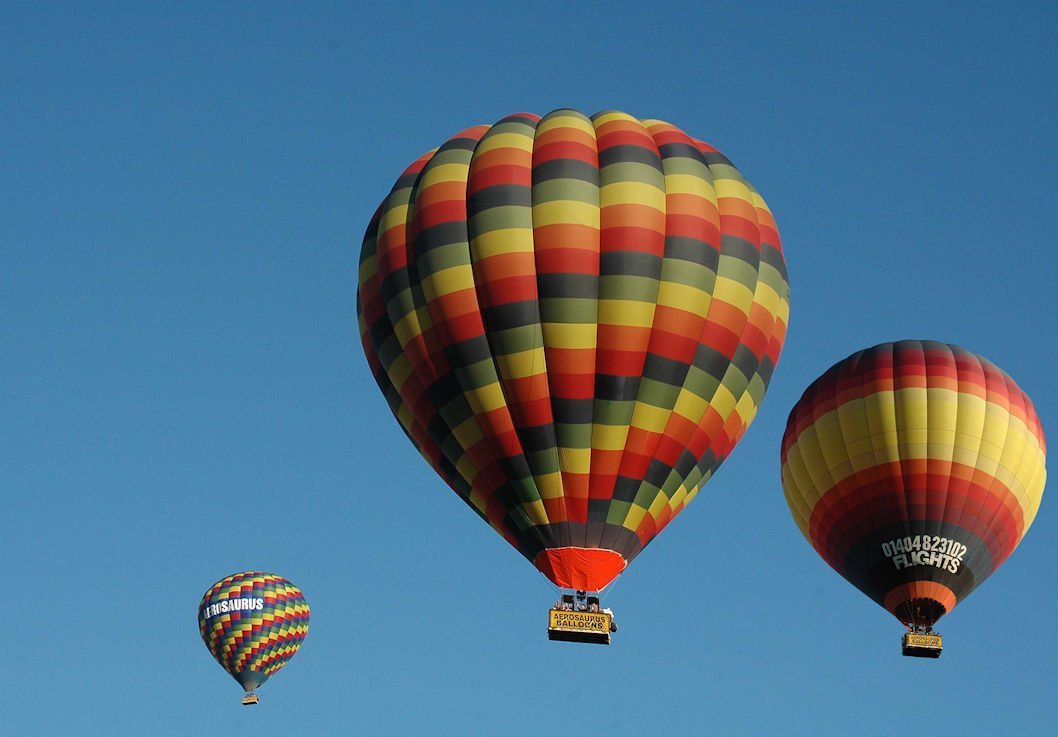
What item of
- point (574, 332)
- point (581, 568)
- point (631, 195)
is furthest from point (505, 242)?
point (581, 568)

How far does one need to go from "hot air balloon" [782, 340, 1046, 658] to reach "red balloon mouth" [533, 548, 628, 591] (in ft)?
22.2

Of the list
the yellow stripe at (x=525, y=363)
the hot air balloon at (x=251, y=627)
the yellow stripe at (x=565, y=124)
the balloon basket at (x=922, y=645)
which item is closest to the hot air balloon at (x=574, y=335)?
the yellow stripe at (x=525, y=363)

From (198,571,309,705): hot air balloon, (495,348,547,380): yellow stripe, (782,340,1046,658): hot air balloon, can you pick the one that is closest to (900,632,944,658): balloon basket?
(782,340,1046,658): hot air balloon

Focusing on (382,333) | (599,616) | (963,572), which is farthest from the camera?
(963,572)

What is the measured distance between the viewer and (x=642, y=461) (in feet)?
91.1

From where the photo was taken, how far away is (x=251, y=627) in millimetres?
44969

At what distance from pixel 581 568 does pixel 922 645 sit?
7217mm

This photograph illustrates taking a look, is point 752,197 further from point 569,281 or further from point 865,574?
point 865,574

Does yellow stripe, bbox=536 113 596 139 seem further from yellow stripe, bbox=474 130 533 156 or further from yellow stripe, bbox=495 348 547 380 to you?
yellow stripe, bbox=495 348 547 380

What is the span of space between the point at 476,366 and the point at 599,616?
12.9 ft

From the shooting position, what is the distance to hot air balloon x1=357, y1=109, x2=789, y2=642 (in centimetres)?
2744

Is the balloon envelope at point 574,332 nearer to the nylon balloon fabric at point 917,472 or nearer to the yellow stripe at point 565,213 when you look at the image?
the yellow stripe at point 565,213

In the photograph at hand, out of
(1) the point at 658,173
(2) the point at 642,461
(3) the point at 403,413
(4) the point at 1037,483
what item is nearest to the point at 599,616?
(2) the point at 642,461

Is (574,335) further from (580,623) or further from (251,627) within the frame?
(251,627)
